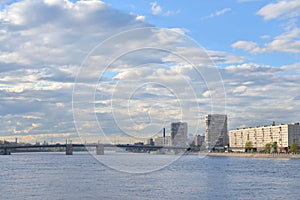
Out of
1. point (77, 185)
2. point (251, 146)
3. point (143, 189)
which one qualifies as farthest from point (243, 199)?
point (251, 146)

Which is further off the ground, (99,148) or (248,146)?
(248,146)

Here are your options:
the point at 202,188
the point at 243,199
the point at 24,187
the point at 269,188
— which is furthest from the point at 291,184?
the point at 24,187

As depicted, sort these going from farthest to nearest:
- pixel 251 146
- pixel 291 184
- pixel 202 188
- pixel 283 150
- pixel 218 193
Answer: pixel 251 146
pixel 283 150
pixel 291 184
pixel 202 188
pixel 218 193

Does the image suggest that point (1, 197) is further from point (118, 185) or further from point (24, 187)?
point (118, 185)

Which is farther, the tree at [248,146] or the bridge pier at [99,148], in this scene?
the tree at [248,146]

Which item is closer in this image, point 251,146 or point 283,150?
point 283,150

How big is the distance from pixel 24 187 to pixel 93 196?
35.5ft

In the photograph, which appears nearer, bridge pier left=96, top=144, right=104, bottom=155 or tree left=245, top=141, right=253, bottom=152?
bridge pier left=96, top=144, right=104, bottom=155

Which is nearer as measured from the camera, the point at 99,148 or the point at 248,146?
the point at 99,148

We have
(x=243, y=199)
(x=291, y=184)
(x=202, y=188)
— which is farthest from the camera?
(x=291, y=184)

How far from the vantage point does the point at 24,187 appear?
46594 millimetres

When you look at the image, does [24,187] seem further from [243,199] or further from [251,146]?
[251,146]

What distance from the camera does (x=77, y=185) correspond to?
157 feet

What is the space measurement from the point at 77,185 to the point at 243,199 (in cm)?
1774
